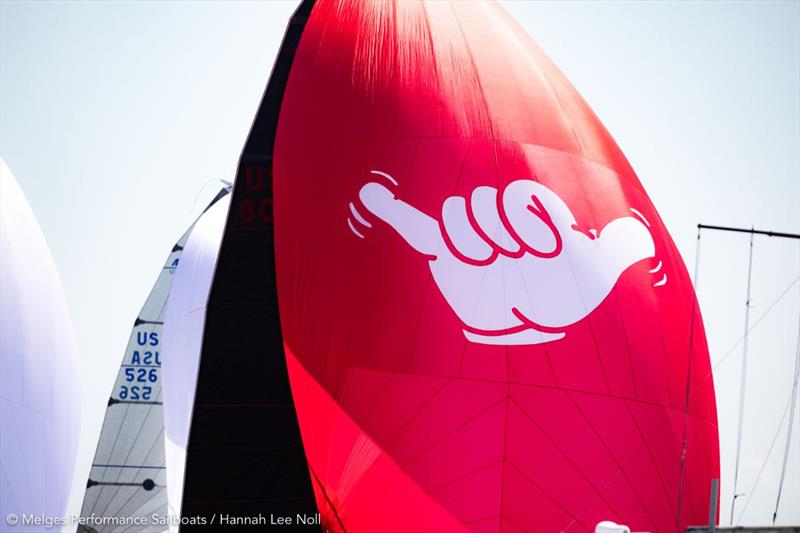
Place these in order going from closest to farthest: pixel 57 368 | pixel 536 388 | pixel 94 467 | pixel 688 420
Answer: pixel 536 388
pixel 688 420
pixel 57 368
pixel 94 467

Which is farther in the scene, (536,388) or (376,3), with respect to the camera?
(376,3)

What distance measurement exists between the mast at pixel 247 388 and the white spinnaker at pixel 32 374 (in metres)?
1.87

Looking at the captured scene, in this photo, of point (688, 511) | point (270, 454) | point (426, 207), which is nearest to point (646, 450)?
point (688, 511)

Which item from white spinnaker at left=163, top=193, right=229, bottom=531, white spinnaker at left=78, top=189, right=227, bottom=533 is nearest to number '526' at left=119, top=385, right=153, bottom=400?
white spinnaker at left=78, top=189, right=227, bottom=533

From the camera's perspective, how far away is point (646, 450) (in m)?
10.6

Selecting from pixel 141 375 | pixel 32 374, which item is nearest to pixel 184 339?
pixel 141 375

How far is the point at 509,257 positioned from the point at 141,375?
13.8 m

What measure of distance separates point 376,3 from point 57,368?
17.7 feet

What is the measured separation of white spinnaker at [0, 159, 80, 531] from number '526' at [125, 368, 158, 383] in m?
8.25

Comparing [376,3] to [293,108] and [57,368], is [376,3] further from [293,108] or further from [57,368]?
[57,368]

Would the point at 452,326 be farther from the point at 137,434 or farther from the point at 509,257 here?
the point at 137,434

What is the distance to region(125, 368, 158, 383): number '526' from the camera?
23000 millimetres

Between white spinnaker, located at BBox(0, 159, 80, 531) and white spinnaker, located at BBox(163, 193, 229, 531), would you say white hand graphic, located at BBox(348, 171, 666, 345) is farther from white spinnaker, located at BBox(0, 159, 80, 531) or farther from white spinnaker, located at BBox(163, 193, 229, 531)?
white spinnaker, located at BBox(163, 193, 229, 531)

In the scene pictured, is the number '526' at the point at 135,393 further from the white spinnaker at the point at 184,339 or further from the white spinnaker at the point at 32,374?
the white spinnaker at the point at 32,374
